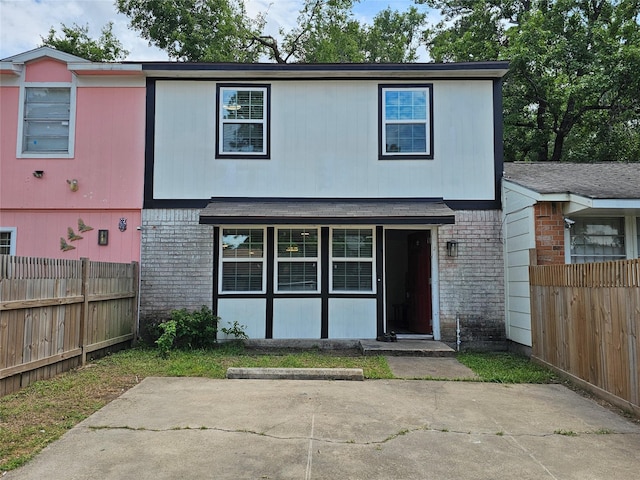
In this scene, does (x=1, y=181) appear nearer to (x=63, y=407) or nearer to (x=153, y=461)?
(x=63, y=407)

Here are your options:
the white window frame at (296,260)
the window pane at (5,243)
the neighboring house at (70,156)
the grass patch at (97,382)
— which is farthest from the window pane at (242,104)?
the window pane at (5,243)

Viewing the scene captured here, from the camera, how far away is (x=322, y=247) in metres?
9.18

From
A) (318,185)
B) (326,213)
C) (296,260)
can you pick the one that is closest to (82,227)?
(296,260)

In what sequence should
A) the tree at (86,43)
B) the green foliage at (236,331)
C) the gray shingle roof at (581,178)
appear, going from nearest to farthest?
the gray shingle roof at (581,178) → the green foliage at (236,331) → the tree at (86,43)

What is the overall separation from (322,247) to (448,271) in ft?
8.21

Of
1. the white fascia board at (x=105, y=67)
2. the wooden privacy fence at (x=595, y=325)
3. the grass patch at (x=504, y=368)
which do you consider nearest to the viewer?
the wooden privacy fence at (x=595, y=325)

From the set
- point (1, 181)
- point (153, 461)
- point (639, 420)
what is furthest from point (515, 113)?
point (153, 461)

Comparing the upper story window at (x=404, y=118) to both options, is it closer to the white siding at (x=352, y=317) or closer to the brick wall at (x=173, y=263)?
the white siding at (x=352, y=317)

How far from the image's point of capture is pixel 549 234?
778 cm

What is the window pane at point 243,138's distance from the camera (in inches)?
368

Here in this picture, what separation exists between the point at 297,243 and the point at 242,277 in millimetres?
1278

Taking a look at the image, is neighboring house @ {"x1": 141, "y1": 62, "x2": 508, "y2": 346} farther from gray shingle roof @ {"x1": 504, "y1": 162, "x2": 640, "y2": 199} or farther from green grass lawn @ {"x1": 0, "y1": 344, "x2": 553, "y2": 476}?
green grass lawn @ {"x1": 0, "y1": 344, "x2": 553, "y2": 476}

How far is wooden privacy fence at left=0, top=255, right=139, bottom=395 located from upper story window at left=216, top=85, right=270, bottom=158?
3185 mm

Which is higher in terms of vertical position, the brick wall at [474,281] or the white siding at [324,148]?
the white siding at [324,148]
